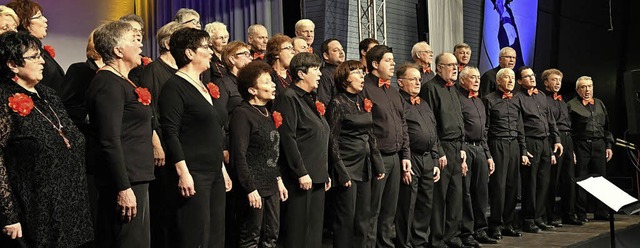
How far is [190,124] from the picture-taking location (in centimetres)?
369

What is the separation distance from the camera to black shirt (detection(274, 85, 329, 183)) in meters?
4.50

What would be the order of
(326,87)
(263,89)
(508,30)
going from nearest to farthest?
(263,89)
(326,87)
(508,30)

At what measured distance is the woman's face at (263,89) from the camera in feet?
14.2

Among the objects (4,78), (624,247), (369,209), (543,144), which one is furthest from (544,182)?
(4,78)

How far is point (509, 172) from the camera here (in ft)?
22.6

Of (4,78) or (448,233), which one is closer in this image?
(4,78)

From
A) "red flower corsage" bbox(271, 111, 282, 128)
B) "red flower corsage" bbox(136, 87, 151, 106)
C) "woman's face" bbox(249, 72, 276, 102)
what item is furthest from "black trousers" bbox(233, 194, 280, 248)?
"red flower corsage" bbox(136, 87, 151, 106)

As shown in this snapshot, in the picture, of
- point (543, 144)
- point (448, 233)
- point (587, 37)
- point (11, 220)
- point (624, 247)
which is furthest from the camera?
point (587, 37)

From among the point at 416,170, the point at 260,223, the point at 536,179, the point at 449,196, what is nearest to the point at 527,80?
the point at 536,179

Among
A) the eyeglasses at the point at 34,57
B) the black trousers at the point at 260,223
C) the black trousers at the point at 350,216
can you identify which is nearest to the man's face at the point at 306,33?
the black trousers at the point at 350,216

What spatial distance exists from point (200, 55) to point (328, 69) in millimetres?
2117

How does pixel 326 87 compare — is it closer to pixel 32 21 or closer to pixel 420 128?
pixel 420 128

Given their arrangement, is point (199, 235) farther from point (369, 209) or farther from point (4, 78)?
point (369, 209)

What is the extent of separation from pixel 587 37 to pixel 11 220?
29.7ft
